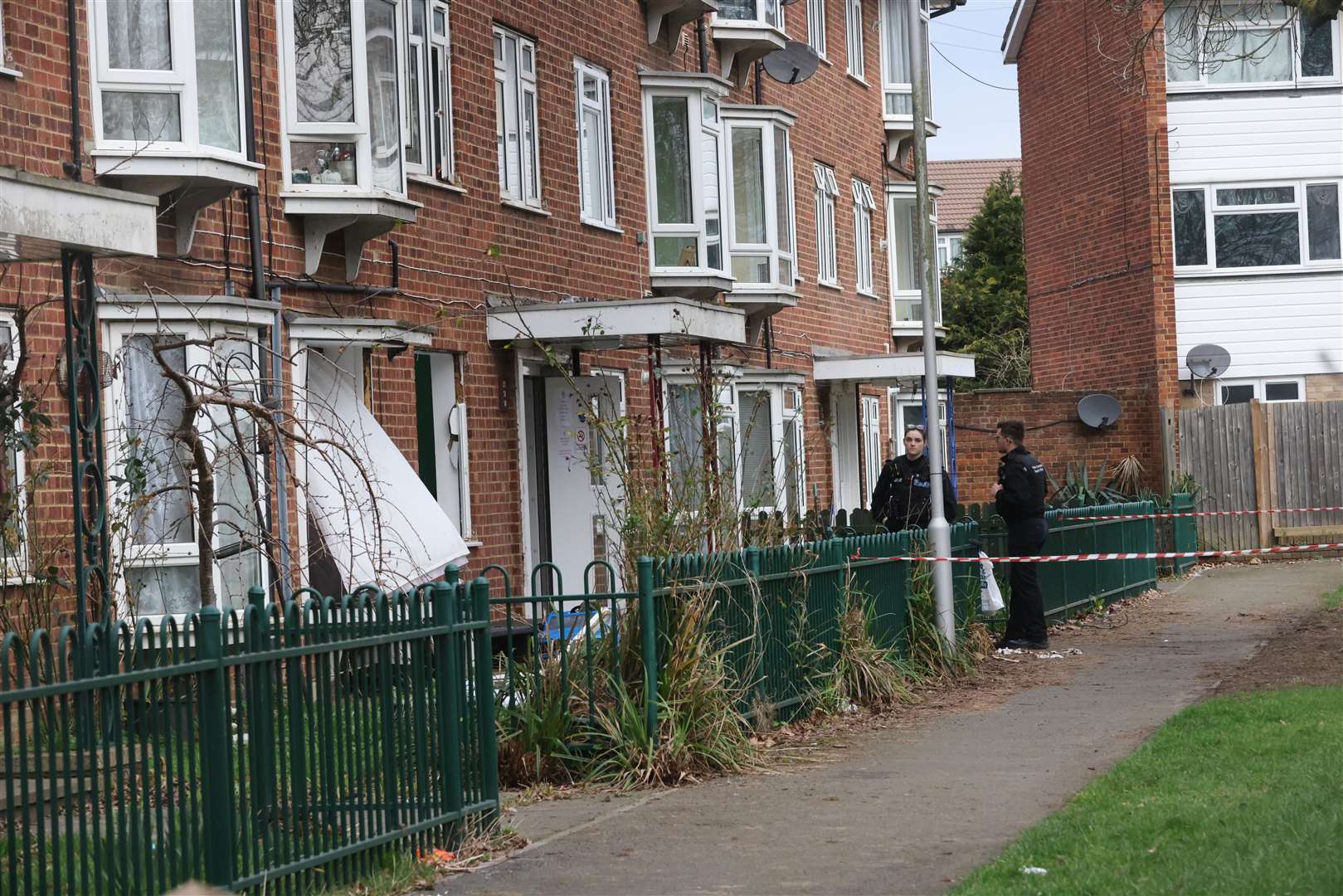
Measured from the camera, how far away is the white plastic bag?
15.6 m

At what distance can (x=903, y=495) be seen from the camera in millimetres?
16859

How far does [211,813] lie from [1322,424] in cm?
2525

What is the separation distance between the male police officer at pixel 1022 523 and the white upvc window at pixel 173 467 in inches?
260

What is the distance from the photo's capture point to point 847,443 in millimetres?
27969

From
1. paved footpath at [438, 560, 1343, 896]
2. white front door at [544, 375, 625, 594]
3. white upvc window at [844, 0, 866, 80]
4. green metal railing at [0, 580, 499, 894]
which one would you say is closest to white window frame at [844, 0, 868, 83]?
white upvc window at [844, 0, 866, 80]

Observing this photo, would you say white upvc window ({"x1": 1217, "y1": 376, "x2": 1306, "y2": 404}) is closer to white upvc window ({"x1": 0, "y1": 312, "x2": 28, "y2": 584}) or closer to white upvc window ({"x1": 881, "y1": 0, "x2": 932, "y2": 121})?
white upvc window ({"x1": 881, "y1": 0, "x2": 932, "y2": 121})

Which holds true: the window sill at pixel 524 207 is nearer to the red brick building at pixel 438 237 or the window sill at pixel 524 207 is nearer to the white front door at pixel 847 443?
the red brick building at pixel 438 237

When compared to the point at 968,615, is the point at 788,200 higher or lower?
higher

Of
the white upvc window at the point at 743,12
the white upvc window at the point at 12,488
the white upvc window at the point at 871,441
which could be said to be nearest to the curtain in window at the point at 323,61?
the white upvc window at the point at 12,488

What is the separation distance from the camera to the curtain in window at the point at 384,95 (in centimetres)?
1466

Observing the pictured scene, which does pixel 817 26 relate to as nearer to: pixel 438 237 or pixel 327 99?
pixel 438 237

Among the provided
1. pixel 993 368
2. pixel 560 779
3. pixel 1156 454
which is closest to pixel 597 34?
pixel 560 779

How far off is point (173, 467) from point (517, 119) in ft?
20.7

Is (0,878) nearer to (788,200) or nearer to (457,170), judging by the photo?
(457,170)
